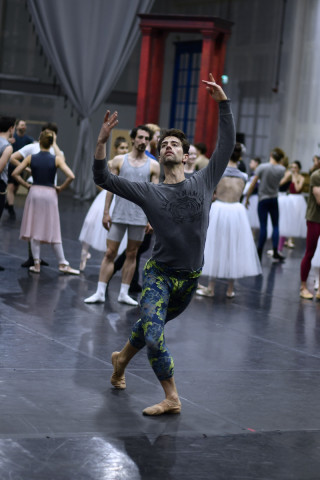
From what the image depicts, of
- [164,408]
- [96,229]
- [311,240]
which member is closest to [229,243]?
[311,240]

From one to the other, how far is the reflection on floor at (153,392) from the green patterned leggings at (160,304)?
1.01 ft

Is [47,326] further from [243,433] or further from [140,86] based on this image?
[140,86]

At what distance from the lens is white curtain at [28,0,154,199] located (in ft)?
62.0

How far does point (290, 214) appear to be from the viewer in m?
13.4

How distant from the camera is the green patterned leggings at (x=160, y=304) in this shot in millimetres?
4430

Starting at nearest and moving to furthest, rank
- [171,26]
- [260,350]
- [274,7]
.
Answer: [260,350] → [171,26] → [274,7]

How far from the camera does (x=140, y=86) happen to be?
17391 mm

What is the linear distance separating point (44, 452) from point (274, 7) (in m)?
16.6

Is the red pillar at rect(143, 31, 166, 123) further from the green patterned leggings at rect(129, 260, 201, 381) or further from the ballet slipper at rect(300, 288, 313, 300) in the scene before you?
the green patterned leggings at rect(129, 260, 201, 381)

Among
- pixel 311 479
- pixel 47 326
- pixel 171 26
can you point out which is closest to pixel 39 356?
pixel 47 326

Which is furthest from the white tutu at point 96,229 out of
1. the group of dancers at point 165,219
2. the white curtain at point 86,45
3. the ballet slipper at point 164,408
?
the white curtain at point 86,45

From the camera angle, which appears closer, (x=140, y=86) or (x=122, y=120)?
(x=140, y=86)

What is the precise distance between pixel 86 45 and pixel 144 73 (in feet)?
8.40

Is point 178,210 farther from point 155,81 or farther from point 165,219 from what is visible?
point 155,81
